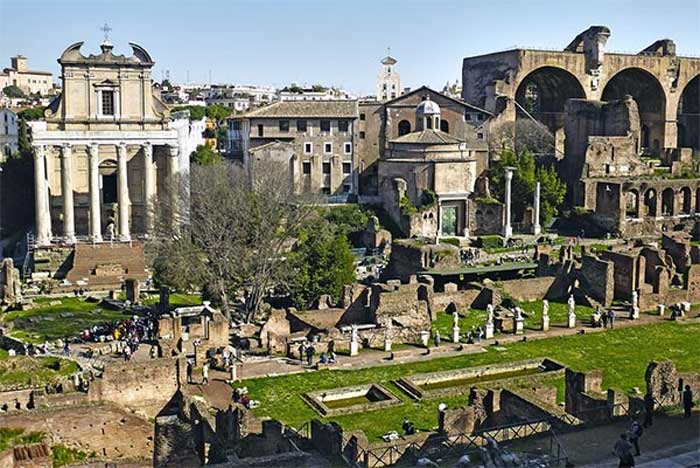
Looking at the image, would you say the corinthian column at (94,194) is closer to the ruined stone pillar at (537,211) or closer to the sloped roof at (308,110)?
the sloped roof at (308,110)

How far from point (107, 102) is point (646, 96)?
4947 centimetres

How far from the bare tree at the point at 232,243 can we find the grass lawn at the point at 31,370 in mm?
7741

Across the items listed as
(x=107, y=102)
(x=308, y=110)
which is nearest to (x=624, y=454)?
(x=107, y=102)

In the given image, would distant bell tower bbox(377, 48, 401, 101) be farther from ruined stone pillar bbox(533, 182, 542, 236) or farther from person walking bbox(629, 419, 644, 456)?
person walking bbox(629, 419, 644, 456)

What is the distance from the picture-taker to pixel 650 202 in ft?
186

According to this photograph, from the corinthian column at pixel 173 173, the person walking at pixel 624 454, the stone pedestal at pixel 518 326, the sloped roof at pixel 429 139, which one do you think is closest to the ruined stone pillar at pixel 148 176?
the corinthian column at pixel 173 173

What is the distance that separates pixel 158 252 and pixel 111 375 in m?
17.0

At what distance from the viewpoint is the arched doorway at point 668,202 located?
56.5 metres

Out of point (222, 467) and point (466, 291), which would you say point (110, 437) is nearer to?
point (222, 467)

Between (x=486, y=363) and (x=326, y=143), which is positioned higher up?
(x=326, y=143)

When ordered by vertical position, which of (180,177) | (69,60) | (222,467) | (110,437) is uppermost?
(69,60)

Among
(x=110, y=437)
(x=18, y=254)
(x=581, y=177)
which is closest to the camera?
(x=110, y=437)

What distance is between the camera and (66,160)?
48.7 metres

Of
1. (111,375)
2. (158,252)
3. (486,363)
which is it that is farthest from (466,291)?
(111,375)
